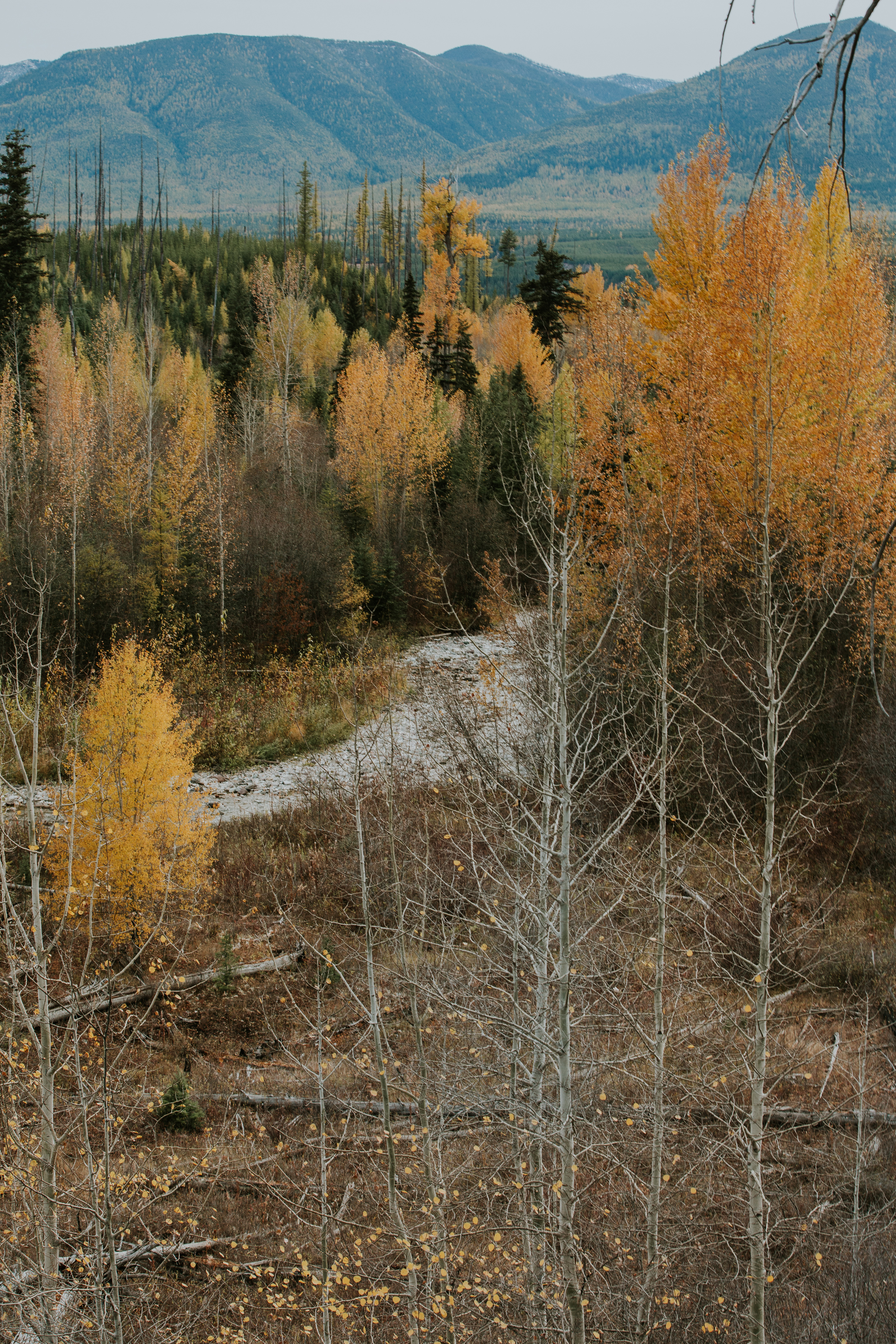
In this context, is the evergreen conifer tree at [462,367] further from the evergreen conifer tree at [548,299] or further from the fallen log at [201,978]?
the fallen log at [201,978]

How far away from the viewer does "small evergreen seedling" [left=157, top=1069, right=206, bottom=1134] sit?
902cm

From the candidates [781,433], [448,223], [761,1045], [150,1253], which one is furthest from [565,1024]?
[448,223]

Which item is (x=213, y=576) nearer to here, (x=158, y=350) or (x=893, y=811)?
(x=893, y=811)

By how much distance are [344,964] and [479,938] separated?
202cm

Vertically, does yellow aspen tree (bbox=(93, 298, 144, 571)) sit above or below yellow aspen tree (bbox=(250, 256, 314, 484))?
below

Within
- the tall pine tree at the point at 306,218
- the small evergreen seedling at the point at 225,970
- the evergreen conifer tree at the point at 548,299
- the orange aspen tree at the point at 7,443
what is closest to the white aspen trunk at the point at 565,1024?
the small evergreen seedling at the point at 225,970

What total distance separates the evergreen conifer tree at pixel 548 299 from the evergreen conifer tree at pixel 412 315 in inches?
229

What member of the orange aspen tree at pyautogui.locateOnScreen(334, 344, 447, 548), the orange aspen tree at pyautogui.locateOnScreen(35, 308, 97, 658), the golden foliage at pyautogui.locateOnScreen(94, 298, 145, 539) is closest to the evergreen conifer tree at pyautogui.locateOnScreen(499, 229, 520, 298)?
the golden foliage at pyautogui.locateOnScreen(94, 298, 145, 539)

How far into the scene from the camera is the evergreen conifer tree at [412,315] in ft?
142

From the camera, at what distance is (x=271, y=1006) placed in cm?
1211

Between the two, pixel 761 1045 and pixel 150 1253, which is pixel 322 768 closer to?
pixel 150 1253

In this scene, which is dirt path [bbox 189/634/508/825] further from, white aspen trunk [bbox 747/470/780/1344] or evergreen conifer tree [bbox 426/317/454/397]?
evergreen conifer tree [bbox 426/317/454/397]

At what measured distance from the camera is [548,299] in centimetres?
3875

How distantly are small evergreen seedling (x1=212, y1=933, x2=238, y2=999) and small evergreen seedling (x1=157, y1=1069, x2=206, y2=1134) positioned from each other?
258 centimetres
